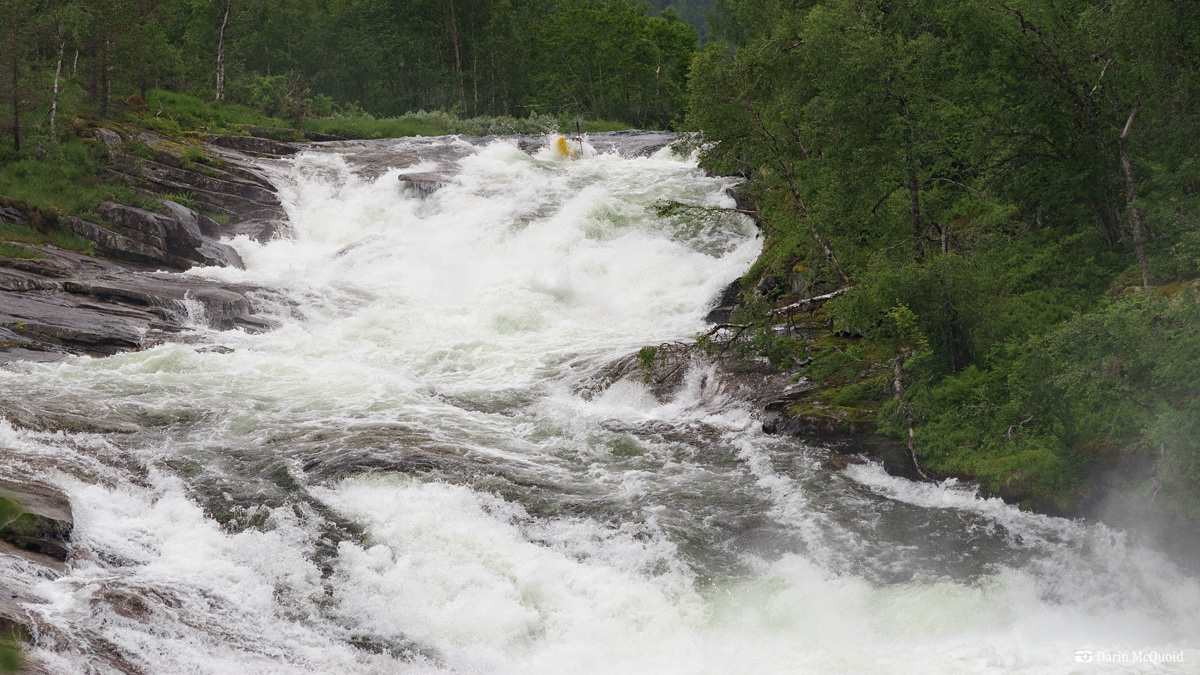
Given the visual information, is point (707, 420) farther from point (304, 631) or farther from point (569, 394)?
point (304, 631)

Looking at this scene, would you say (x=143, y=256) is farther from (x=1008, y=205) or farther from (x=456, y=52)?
(x=456, y=52)

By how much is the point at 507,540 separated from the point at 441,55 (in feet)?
168

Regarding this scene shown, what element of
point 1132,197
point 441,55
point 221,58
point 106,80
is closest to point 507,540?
point 1132,197

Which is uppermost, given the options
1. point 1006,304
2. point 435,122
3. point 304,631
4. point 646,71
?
point 646,71

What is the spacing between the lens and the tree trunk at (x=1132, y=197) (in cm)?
1282

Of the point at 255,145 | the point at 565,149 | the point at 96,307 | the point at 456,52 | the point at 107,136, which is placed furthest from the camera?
the point at 456,52

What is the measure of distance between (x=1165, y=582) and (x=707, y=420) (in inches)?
270

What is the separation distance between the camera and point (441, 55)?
186ft

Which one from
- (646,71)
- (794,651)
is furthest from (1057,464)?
(646,71)

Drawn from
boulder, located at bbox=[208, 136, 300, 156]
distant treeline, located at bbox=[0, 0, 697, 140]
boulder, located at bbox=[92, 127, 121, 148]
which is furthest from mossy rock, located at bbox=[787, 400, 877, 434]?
distant treeline, located at bbox=[0, 0, 697, 140]

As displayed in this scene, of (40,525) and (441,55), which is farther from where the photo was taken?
(441,55)

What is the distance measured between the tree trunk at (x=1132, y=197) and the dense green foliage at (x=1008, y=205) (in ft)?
0.14

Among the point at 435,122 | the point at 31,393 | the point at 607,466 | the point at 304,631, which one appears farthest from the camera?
the point at 435,122

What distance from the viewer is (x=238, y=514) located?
1066cm
